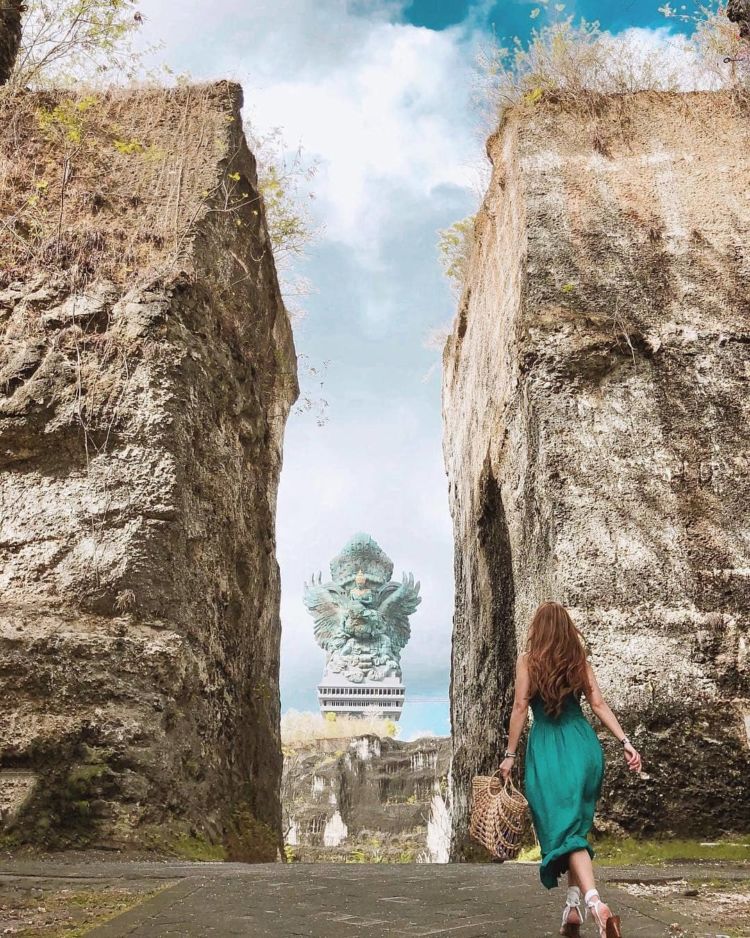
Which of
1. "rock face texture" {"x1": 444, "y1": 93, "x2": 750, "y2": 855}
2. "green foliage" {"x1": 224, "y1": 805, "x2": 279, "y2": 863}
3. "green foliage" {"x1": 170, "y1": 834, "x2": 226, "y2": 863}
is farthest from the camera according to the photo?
"green foliage" {"x1": 224, "y1": 805, "x2": 279, "y2": 863}

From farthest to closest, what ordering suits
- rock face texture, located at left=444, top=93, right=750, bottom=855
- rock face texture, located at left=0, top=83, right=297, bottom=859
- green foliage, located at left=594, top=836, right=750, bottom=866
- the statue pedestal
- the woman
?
the statue pedestal → rock face texture, located at left=444, top=93, right=750, bottom=855 → rock face texture, located at left=0, top=83, right=297, bottom=859 → green foliage, located at left=594, top=836, right=750, bottom=866 → the woman

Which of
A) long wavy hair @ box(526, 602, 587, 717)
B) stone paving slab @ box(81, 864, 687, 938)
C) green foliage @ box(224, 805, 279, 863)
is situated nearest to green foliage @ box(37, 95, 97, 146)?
green foliage @ box(224, 805, 279, 863)

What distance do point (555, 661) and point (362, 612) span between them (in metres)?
25.4

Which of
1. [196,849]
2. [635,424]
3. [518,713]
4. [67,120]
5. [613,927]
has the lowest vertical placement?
[196,849]

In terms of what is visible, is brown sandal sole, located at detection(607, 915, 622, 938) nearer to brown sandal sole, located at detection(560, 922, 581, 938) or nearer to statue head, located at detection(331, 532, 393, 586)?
brown sandal sole, located at detection(560, 922, 581, 938)

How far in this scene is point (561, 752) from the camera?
11.7ft

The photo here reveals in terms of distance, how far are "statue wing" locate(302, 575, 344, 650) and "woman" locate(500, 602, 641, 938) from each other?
84.0 ft

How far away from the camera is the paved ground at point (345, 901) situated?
125 inches

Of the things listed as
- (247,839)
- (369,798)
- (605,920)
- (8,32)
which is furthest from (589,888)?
(369,798)

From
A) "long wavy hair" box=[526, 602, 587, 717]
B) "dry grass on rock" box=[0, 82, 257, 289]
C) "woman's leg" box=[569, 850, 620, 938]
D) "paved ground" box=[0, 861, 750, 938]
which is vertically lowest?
"paved ground" box=[0, 861, 750, 938]

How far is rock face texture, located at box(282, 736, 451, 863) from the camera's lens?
18750 millimetres

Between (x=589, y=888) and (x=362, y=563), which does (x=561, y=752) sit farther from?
(x=362, y=563)

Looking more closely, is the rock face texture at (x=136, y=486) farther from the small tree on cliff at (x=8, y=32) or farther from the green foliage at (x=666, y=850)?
the small tree on cliff at (x=8, y=32)

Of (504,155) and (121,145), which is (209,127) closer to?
(121,145)
